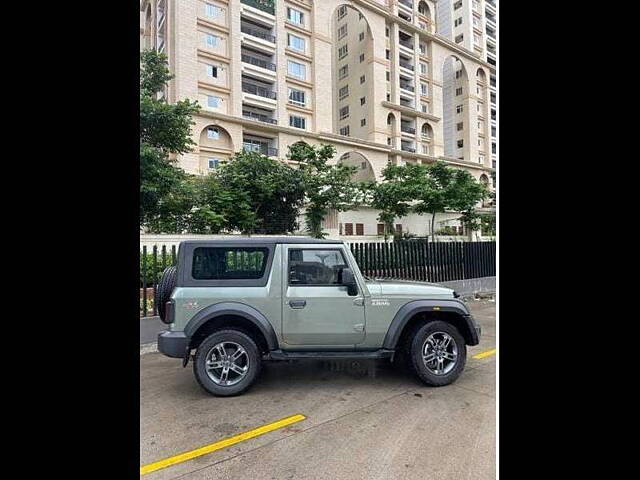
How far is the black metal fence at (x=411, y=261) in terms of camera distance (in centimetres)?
548

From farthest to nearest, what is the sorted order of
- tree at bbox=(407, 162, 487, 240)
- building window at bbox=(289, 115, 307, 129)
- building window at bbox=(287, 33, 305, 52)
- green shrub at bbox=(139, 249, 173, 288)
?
building window at bbox=(289, 115, 307, 129) → building window at bbox=(287, 33, 305, 52) → tree at bbox=(407, 162, 487, 240) → green shrub at bbox=(139, 249, 173, 288)

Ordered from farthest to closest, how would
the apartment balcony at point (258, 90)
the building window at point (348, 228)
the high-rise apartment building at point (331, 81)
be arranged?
1. the apartment balcony at point (258, 90)
2. the high-rise apartment building at point (331, 81)
3. the building window at point (348, 228)

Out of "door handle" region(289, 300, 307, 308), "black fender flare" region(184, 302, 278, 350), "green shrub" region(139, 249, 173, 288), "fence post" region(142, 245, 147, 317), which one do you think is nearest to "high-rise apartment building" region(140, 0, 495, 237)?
"green shrub" region(139, 249, 173, 288)

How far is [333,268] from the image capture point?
354 centimetres

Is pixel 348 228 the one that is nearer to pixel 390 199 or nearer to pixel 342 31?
pixel 390 199

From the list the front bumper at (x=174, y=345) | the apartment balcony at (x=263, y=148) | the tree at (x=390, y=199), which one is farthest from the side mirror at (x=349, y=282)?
the apartment balcony at (x=263, y=148)

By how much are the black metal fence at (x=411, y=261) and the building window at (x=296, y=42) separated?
24214mm

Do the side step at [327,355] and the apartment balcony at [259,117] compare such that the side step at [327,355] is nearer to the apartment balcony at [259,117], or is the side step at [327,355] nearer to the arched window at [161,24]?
the arched window at [161,24]

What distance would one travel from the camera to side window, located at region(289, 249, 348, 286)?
138 inches

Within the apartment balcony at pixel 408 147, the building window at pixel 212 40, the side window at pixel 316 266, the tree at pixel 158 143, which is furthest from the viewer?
the apartment balcony at pixel 408 147

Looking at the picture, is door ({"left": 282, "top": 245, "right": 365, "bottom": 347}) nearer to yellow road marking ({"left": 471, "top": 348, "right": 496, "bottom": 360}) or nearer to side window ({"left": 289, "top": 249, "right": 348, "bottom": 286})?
side window ({"left": 289, "top": 249, "right": 348, "bottom": 286})

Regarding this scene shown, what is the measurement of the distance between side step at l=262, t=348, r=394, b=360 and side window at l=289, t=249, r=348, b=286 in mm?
739
